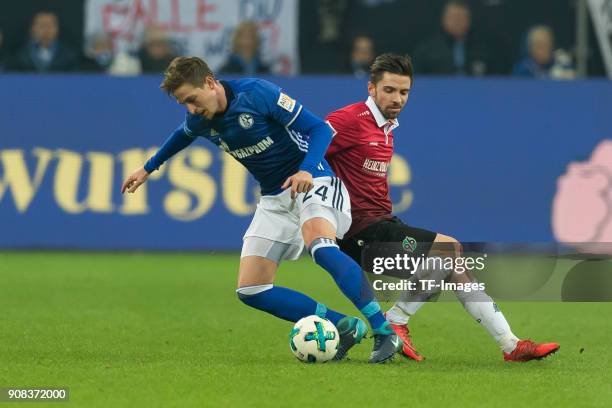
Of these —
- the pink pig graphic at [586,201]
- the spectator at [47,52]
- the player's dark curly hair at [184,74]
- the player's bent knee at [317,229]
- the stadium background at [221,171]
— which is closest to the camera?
the player's dark curly hair at [184,74]

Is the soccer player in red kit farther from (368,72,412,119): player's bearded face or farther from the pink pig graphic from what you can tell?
the pink pig graphic

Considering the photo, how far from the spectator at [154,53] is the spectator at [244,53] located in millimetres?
636

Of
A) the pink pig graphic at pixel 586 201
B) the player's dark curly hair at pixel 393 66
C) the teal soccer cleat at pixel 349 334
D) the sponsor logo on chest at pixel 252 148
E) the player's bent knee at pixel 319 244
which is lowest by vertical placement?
the pink pig graphic at pixel 586 201

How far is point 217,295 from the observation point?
11.7 m

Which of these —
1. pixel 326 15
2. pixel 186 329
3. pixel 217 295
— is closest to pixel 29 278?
pixel 217 295

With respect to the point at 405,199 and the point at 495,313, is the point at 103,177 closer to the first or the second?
the point at 405,199

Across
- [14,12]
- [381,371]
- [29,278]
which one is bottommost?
[29,278]

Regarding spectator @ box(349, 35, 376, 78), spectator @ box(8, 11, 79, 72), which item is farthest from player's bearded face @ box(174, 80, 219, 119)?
spectator @ box(8, 11, 79, 72)

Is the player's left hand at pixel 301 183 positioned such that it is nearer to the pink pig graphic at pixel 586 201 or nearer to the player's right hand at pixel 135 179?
the player's right hand at pixel 135 179

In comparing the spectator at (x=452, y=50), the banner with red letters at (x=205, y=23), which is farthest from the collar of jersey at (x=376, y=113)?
the banner with red letters at (x=205, y=23)

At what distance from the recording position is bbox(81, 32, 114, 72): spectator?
15.2 metres

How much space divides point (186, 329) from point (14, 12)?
7.65m

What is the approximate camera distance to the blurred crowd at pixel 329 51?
1509 centimetres

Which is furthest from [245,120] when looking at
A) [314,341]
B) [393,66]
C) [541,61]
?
[541,61]
